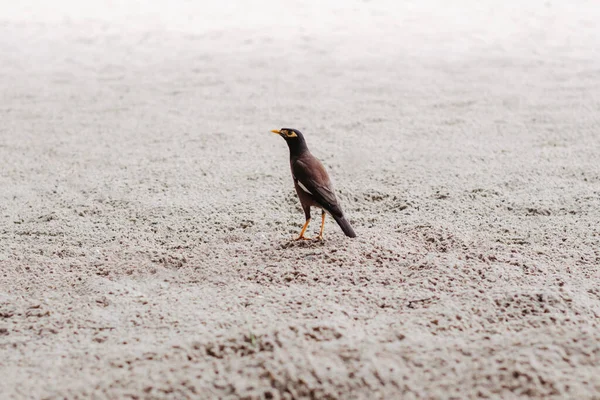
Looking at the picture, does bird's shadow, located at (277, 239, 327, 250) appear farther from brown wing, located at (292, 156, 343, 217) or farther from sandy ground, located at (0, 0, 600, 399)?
brown wing, located at (292, 156, 343, 217)

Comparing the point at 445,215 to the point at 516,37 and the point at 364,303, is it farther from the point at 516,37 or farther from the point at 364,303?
the point at 516,37

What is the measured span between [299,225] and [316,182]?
410 millimetres

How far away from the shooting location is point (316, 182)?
7.20 feet

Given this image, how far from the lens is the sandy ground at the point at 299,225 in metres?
1.45

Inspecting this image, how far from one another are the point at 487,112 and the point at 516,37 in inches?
108

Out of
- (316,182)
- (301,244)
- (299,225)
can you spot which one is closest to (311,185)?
(316,182)

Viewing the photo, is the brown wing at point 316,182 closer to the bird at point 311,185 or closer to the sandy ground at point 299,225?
the bird at point 311,185

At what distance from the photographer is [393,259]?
2111 mm

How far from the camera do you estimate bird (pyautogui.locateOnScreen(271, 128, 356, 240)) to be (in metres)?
2.16

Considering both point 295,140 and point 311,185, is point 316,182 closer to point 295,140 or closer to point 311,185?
point 311,185

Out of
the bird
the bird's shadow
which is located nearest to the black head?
the bird

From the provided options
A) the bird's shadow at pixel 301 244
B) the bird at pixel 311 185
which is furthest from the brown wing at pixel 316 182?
the bird's shadow at pixel 301 244

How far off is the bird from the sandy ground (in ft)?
0.39

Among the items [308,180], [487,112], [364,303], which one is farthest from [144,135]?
[364,303]
